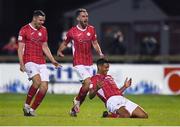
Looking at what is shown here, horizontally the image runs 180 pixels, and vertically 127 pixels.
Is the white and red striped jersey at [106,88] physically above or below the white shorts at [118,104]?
above

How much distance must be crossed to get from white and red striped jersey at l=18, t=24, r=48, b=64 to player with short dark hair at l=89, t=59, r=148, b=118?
1411 millimetres

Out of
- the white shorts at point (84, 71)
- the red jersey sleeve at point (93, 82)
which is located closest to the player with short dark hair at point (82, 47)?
the white shorts at point (84, 71)

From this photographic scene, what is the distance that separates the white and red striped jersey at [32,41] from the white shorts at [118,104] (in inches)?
79.7

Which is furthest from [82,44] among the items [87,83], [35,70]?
[35,70]

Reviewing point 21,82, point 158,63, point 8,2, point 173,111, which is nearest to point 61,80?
point 21,82

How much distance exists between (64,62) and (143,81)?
3627 millimetres

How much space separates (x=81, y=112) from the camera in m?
21.9

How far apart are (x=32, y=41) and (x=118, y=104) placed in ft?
8.37

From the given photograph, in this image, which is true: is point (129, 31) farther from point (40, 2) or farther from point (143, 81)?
point (143, 81)

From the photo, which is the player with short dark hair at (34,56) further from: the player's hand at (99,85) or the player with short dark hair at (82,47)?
the player's hand at (99,85)

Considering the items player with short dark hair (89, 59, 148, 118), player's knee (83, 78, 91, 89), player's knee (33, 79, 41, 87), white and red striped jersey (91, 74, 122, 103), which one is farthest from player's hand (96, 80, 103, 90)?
player's knee (33, 79, 41, 87)

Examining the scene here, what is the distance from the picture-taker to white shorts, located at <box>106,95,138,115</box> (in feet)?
62.1

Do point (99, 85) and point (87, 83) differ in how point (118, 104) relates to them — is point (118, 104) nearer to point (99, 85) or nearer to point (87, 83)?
point (99, 85)

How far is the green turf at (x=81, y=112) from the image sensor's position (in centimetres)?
1791
